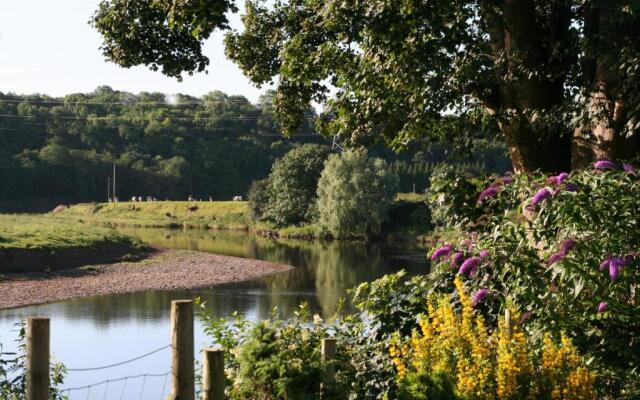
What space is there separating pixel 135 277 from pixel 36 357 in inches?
1371

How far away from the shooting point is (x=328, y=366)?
5.89 metres

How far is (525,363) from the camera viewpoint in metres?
6.23

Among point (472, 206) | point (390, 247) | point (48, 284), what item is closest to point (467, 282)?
point (472, 206)

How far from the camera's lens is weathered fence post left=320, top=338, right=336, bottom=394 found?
575 centimetres

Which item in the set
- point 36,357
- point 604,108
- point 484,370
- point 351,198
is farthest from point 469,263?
point 351,198

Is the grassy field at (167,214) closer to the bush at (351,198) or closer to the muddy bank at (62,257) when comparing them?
the bush at (351,198)

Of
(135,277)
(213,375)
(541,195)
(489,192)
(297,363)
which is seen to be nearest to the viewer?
(213,375)

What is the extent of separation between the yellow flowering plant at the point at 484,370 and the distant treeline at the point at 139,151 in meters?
97.4

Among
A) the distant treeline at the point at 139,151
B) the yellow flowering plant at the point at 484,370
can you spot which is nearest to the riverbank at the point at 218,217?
the distant treeline at the point at 139,151

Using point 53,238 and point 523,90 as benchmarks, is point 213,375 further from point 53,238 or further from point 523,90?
point 53,238

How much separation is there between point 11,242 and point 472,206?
1397 inches

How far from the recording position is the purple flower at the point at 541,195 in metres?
7.66

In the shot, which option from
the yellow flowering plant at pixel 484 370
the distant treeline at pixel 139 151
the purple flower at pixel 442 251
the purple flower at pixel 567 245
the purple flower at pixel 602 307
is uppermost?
the distant treeline at pixel 139 151

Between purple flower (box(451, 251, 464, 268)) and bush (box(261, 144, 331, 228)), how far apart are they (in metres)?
67.6
